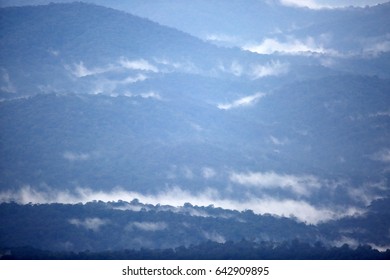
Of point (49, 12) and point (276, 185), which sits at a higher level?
point (49, 12)

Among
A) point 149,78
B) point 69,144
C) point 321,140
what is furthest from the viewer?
point 149,78

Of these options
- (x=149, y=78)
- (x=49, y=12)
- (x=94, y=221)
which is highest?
(x=49, y=12)

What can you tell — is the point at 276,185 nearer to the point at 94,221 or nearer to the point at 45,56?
the point at 94,221

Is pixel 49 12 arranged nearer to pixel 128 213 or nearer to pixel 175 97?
pixel 175 97

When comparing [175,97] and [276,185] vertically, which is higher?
[175,97]

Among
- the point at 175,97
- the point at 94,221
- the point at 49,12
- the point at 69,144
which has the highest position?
the point at 49,12

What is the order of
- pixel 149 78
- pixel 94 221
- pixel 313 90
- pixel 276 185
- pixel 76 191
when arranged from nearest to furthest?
pixel 94 221 → pixel 76 191 → pixel 276 185 → pixel 313 90 → pixel 149 78

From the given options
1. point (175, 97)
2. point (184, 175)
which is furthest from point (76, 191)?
point (175, 97)

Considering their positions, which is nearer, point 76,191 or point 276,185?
point 76,191

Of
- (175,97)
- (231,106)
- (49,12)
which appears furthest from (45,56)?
(231,106)
